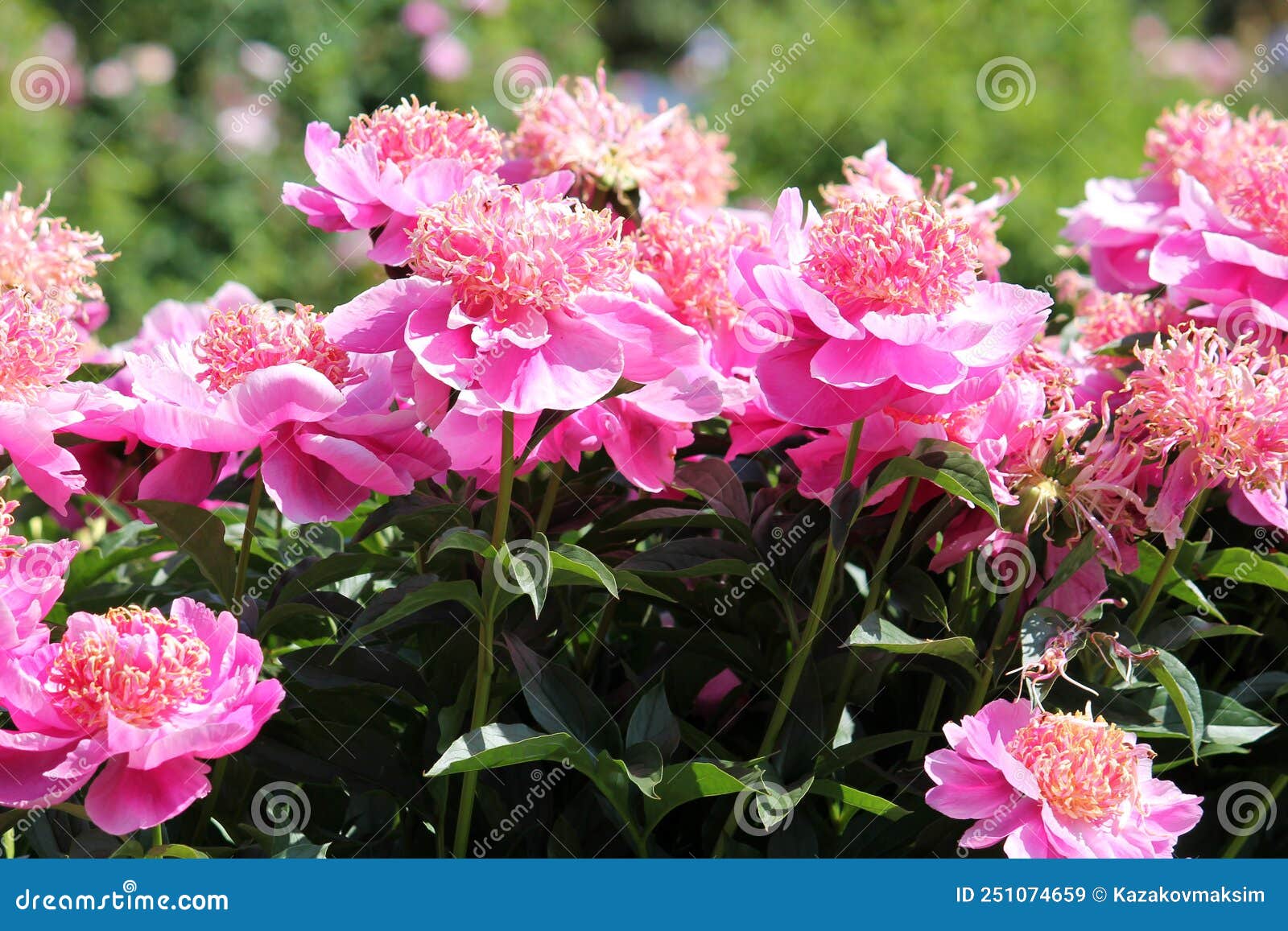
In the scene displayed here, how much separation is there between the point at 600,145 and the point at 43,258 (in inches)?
17.3

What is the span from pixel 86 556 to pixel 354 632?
1.48 feet

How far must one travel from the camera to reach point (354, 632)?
2.60 feet

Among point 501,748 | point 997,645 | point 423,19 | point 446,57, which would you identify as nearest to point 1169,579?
point 997,645

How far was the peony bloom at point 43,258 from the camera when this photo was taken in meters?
1.02

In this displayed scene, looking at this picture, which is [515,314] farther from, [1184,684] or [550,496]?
[1184,684]

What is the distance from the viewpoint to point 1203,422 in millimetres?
846

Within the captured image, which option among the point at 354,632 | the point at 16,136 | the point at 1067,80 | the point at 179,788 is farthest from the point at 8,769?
the point at 1067,80

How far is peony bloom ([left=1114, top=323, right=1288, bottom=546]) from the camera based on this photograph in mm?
843

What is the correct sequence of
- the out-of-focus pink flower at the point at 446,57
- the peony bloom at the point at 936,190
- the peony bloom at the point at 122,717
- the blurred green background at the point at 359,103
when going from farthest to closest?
the out-of-focus pink flower at the point at 446,57 → the blurred green background at the point at 359,103 → the peony bloom at the point at 936,190 → the peony bloom at the point at 122,717

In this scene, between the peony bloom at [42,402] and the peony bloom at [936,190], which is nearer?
the peony bloom at [42,402]

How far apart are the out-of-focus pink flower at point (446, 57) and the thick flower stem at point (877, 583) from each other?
3.78m

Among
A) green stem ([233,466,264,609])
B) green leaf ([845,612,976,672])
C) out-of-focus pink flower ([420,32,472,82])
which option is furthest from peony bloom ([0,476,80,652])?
out-of-focus pink flower ([420,32,472,82])

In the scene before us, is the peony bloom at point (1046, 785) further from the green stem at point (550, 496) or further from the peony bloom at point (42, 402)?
the peony bloom at point (42, 402)

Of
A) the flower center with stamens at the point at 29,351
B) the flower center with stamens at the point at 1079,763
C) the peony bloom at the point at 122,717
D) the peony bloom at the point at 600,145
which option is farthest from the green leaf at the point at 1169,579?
the flower center with stamens at the point at 29,351
